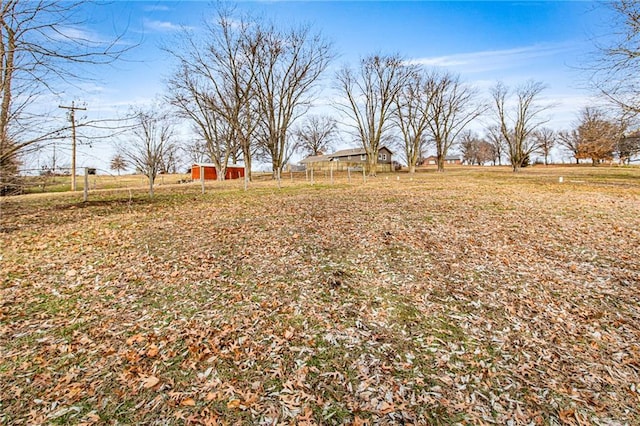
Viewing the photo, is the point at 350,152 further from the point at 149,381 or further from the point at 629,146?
the point at 149,381

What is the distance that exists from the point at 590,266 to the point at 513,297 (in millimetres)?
2321

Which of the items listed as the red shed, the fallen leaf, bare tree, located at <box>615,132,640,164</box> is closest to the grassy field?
the fallen leaf

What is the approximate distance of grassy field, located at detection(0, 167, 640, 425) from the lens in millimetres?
2953

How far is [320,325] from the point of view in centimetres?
415

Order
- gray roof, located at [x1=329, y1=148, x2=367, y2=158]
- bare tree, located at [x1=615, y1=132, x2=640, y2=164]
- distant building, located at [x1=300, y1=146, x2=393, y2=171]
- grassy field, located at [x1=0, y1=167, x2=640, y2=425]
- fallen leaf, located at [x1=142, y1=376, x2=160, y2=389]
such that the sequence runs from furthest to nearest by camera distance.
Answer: gray roof, located at [x1=329, y1=148, x2=367, y2=158]
distant building, located at [x1=300, y1=146, x2=393, y2=171]
bare tree, located at [x1=615, y1=132, x2=640, y2=164]
fallen leaf, located at [x1=142, y1=376, x2=160, y2=389]
grassy field, located at [x1=0, y1=167, x2=640, y2=425]

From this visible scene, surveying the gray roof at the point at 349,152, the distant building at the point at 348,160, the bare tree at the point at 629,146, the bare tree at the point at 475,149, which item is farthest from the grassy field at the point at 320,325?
the bare tree at the point at 475,149

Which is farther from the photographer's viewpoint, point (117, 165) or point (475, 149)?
point (475, 149)

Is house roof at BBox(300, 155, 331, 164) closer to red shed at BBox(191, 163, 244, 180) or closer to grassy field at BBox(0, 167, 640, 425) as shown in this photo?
red shed at BBox(191, 163, 244, 180)

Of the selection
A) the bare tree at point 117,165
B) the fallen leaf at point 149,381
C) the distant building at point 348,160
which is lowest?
the fallen leaf at point 149,381

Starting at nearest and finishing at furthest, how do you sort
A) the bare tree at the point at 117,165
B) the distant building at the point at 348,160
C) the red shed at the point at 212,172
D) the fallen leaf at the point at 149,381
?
the fallen leaf at the point at 149,381
the bare tree at the point at 117,165
the red shed at the point at 212,172
the distant building at the point at 348,160

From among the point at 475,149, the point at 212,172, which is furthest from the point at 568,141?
the point at 212,172

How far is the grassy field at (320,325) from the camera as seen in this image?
2953mm

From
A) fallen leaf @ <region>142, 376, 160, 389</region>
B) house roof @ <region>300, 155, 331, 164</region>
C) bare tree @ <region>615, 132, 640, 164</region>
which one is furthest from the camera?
house roof @ <region>300, 155, 331, 164</region>

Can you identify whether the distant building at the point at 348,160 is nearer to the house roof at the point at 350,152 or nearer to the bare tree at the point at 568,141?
the house roof at the point at 350,152
